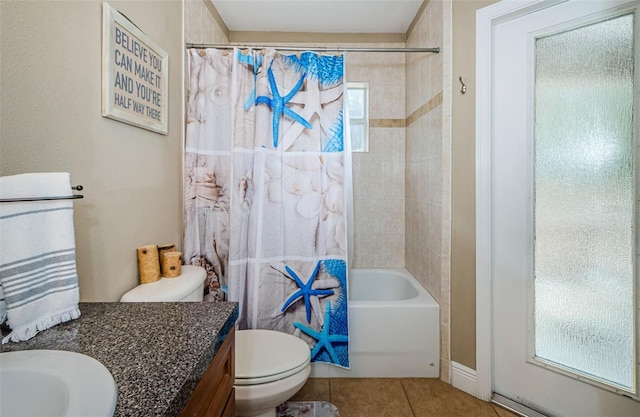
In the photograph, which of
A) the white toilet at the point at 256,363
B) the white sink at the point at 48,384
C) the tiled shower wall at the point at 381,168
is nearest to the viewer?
the white sink at the point at 48,384

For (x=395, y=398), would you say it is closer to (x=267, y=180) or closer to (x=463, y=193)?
(x=463, y=193)

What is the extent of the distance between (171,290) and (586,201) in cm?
185

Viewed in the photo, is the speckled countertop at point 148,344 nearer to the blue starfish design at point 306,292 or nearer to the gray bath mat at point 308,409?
the blue starfish design at point 306,292

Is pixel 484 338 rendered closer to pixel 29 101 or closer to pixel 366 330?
pixel 366 330

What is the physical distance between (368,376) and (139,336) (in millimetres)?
1593

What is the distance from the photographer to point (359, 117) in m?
2.66

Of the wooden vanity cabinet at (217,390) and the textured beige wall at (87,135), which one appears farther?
the textured beige wall at (87,135)

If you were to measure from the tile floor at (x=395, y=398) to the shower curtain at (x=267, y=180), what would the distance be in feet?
1.37

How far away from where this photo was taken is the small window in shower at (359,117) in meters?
2.64

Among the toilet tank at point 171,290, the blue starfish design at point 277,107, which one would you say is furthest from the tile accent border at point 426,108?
the toilet tank at point 171,290

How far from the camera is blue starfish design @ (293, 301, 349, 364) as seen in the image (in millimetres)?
1817

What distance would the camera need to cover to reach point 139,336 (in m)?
0.71

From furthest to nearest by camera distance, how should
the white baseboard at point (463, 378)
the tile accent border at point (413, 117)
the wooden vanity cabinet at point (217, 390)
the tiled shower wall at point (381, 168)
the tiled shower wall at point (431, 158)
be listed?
the tiled shower wall at point (381, 168) → the tile accent border at point (413, 117) → the tiled shower wall at point (431, 158) → the white baseboard at point (463, 378) → the wooden vanity cabinet at point (217, 390)

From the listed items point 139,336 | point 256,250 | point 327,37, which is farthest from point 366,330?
point 327,37
